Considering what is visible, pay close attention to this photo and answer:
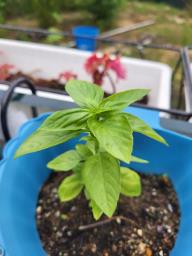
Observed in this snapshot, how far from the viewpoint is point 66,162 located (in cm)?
58

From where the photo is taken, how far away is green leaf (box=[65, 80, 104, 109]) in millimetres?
494

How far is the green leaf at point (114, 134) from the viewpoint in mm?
398

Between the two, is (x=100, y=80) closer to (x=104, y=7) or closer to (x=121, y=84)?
(x=121, y=84)

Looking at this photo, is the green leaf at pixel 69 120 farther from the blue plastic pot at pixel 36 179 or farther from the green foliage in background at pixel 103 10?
the green foliage in background at pixel 103 10

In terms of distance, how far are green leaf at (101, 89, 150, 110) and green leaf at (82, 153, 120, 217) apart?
0.09 metres

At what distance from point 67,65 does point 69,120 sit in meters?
1.02

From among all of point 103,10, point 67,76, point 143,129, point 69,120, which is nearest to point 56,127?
point 69,120

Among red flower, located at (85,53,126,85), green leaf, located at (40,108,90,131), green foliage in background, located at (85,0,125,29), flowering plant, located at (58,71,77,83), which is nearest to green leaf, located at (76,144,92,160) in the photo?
A: green leaf, located at (40,108,90,131)

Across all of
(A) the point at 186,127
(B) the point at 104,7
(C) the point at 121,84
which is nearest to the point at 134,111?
(A) the point at 186,127

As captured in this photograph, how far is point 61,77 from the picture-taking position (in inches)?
54.3

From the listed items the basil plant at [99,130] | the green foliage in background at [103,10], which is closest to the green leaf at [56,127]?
the basil plant at [99,130]

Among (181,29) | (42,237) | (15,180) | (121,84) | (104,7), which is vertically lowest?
(42,237)

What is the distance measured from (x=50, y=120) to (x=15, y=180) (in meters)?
0.18

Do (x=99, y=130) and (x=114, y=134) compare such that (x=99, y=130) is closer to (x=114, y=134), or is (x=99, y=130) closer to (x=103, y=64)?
(x=114, y=134)
